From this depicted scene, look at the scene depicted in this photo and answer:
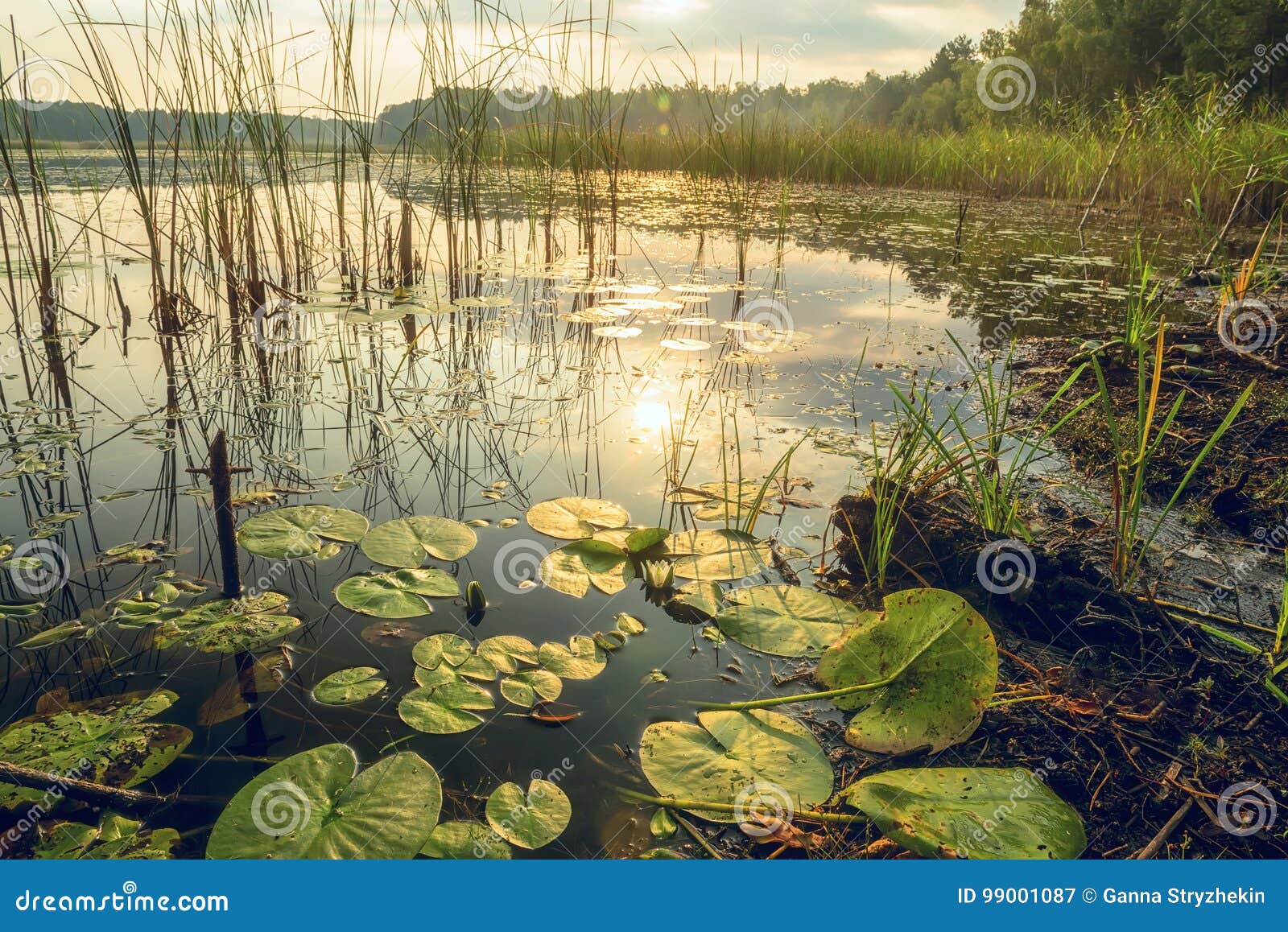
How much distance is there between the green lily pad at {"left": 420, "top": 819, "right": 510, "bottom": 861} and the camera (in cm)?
106

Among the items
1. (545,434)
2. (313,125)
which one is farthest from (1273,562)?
(313,125)

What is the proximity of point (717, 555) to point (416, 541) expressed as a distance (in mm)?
749

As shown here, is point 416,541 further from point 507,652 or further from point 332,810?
point 332,810

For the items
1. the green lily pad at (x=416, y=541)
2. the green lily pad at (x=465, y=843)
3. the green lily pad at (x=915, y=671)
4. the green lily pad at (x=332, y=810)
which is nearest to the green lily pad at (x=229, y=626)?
the green lily pad at (x=416, y=541)

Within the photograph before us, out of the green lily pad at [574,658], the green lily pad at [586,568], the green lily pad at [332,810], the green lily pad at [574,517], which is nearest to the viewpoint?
the green lily pad at [332,810]

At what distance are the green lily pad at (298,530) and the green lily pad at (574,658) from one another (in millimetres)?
659

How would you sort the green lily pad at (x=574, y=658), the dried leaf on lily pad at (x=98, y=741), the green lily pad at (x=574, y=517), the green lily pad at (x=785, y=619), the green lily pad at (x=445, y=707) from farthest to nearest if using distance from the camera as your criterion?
1. the green lily pad at (x=574, y=517)
2. the green lily pad at (x=785, y=619)
3. the green lily pad at (x=574, y=658)
4. the green lily pad at (x=445, y=707)
5. the dried leaf on lily pad at (x=98, y=741)

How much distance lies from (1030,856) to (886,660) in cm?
39

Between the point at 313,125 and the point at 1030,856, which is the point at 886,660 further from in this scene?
the point at 313,125

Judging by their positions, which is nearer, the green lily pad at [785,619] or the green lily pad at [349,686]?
the green lily pad at [349,686]

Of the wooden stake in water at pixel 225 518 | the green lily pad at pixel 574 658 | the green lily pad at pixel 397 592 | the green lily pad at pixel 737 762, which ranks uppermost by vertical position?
the wooden stake in water at pixel 225 518

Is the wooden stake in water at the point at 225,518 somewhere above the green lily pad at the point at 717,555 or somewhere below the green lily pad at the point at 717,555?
above

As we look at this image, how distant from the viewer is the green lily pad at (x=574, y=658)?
1.41 m

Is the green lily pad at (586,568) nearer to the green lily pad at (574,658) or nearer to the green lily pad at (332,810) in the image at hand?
the green lily pad at (574,658)
